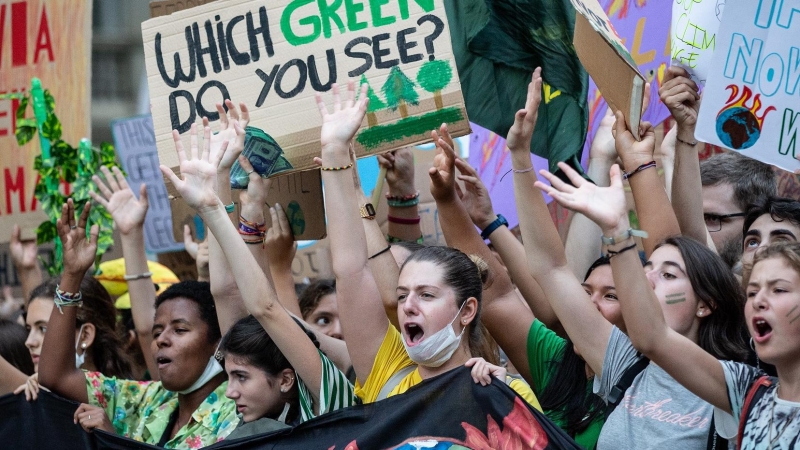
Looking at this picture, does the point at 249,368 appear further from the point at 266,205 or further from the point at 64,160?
the point at 64,160

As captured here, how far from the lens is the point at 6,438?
4145 mm

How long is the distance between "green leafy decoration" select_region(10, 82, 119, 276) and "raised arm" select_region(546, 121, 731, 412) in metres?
3.12

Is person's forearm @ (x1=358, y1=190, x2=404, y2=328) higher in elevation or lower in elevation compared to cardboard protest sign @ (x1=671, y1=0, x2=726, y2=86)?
lower

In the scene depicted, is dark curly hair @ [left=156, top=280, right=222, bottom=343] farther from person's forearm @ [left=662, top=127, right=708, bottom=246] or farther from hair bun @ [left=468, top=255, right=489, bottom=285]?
person's forearm @ [left=662, top=127, right=708, bottom=246]

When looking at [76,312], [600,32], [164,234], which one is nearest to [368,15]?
[600,32]

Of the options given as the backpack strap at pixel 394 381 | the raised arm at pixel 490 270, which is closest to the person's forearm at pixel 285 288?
the raised arm at pixel 490 270

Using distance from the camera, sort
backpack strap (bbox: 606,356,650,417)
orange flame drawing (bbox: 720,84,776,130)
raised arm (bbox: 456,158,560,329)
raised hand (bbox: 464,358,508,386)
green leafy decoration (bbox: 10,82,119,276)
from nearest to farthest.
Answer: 1. raised hand (bbox: 464,358,508,386)
2. backpack strap (bbox: 606,356,650,417)
3. orange flame drawing (bbox: 720,84,776,130)
4. raised arm (bbox: 456,158,560,329)
5. green leafy decoration (bbox: 10,82,119,276)

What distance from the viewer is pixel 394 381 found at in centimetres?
341

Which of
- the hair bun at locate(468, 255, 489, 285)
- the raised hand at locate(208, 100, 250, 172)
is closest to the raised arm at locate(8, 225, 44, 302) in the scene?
the raised hand at locate(208, 100, 250, 172)

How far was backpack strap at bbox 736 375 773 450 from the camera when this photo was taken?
9.25ft

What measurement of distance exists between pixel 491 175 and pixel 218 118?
1565 mm

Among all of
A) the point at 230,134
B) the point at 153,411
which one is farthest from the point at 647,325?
the point at 153,411

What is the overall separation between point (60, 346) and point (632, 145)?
2.23 m

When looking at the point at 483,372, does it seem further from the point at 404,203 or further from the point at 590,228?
the point at 404,203
